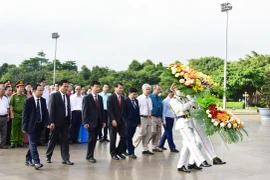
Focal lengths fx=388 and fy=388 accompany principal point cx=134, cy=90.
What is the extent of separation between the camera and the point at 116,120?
8.45 metres

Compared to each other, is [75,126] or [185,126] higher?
[185,126]

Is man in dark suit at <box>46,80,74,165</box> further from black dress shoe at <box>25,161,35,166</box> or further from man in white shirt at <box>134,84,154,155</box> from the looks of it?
man in white shirt at <box>134,84,154,155</box>

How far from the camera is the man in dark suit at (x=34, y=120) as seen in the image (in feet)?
23.8

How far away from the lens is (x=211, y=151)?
7453 millimetres

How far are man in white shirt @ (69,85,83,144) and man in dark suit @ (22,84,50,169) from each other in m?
3.48

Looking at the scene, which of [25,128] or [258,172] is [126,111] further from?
[258,172]

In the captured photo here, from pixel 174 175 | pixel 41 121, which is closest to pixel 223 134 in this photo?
pixel 174 175

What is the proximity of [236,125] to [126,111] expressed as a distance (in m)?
2.88

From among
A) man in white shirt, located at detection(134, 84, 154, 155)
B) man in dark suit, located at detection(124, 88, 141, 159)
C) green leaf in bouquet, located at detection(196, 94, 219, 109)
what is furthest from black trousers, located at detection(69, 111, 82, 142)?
green leaf in bouquet, located at detection(196, 94, 219, 109)

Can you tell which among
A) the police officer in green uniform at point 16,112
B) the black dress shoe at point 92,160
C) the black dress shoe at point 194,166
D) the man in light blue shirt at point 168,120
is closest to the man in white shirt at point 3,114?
the police officer in green uniform at point 16,112

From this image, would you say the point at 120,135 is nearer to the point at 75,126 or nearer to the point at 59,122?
the point at 59,122

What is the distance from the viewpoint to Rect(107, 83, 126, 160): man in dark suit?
8445 millimetres

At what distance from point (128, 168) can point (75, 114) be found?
4.04 meters

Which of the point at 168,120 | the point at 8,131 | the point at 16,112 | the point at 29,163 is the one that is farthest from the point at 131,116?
the point at 8,131
